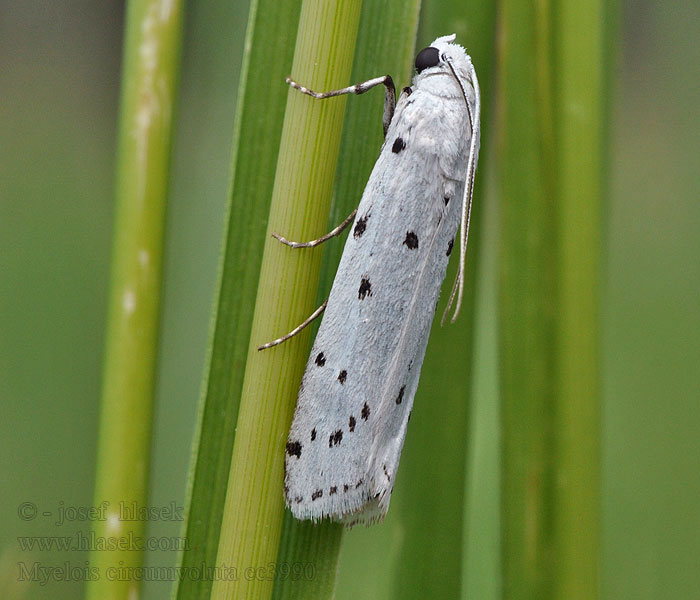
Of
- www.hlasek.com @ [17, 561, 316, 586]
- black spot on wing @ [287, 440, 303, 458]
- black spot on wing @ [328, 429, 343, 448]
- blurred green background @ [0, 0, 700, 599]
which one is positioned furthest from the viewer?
blurred green background @ [0, 0, 700, 599]

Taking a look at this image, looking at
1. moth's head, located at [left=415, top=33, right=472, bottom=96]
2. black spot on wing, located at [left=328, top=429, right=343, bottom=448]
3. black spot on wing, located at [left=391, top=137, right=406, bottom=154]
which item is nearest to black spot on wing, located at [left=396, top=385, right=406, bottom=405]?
black spot on wing, located at [left=328, top=429, right=343, bottom=448]

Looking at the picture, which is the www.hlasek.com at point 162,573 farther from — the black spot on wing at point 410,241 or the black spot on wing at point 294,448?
the black spot on wing at point 410,241

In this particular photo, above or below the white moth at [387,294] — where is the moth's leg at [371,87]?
above

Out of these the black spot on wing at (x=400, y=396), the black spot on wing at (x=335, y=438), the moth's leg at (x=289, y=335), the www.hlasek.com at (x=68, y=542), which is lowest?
the www.hlasek.com at (x=68, y=542)

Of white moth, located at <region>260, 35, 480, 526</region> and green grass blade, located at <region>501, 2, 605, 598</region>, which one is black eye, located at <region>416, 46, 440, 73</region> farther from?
green grass blade, located at <region>501, 2, 605, 598</region>

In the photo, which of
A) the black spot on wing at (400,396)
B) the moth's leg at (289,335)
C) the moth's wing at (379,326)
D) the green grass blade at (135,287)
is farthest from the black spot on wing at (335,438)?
the green grass blade at (135,287)

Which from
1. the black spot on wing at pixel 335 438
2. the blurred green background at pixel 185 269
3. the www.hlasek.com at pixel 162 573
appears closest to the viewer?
the www.hlasek.com at pixel 162 573

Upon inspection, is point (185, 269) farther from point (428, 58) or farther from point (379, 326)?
point (428, 58)
